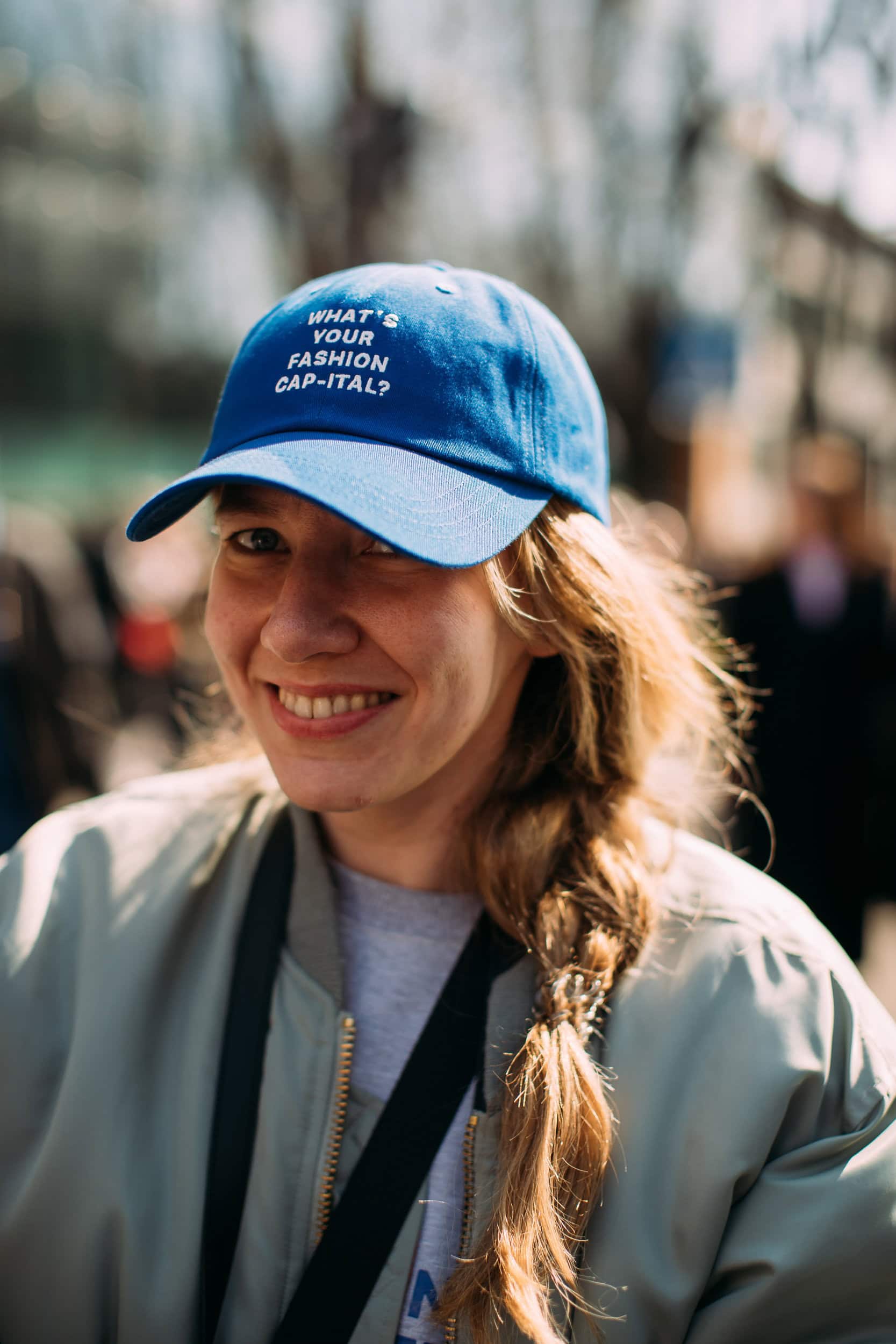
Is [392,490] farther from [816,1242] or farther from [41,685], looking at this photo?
[41,685]

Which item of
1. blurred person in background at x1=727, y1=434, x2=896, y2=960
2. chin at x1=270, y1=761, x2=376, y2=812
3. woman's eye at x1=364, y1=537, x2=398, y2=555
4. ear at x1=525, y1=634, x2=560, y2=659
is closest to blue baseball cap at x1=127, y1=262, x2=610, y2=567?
woman's eye at x1=364, y1=537, x2=398, y2=555

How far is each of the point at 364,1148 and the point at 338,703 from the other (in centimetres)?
63

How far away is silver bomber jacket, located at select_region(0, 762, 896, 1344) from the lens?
1321 mm

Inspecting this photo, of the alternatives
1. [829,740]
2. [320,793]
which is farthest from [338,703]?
[829,740]

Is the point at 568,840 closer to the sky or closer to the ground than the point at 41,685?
closer to the sky

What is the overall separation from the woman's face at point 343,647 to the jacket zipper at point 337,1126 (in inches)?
13.1

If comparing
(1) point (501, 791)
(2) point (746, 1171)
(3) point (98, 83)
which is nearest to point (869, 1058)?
(2) point (746, 1171)

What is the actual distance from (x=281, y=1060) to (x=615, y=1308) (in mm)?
553

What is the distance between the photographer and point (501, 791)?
1697mm

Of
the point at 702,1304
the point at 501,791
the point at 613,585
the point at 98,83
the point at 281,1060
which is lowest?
the point at 702,1304

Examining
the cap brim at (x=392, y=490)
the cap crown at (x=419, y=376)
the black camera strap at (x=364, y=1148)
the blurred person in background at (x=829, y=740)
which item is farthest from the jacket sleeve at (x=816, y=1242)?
the blurred person in background at (x=829, y=740)

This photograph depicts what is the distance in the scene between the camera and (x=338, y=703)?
1.49 metres

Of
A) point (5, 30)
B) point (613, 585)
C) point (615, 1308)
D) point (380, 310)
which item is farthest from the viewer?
point (5, 30)

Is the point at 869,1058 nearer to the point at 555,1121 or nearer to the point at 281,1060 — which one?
the point at 555,1121
